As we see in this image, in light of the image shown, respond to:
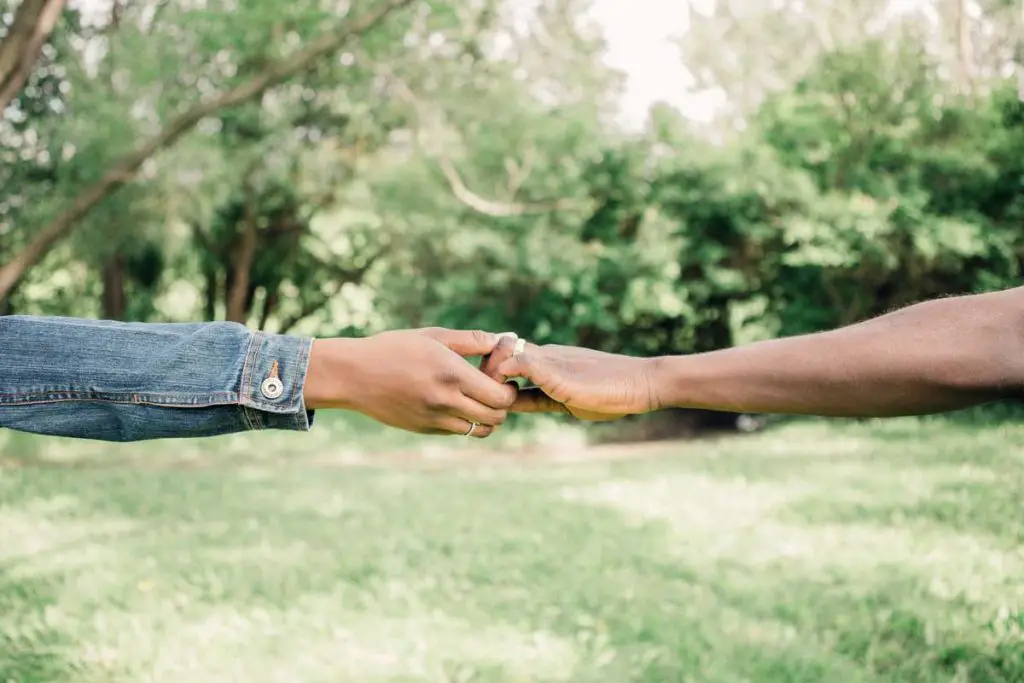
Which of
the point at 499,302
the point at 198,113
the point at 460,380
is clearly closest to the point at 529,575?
the point at 460,380

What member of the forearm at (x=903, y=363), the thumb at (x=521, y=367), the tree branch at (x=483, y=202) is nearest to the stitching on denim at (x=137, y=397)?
the thumb at (x=521, y=367)

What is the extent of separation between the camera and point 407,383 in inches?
101

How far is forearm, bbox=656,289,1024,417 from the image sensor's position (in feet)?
7.11

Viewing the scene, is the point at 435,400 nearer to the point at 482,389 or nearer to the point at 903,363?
the point at 482,389

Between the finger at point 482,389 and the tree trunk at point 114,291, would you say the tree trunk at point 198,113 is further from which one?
the finger at point 482,389

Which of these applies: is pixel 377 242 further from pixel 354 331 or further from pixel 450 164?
pixel 450 164

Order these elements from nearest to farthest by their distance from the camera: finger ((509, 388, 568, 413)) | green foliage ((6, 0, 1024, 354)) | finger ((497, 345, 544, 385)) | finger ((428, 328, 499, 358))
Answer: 1. finger ((428, 328, 499, 358))
2. finger ((497, 345, 544, 385))
3. finger ((509, 388, 568, 413))
4. green foliage ((6, 0, 1024, 354))

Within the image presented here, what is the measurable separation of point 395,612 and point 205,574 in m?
1.16

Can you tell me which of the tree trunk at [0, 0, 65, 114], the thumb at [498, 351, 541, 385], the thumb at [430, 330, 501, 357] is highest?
the tree trunk at [0, 0, 65, 114]

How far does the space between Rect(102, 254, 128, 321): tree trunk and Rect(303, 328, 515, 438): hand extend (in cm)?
1460

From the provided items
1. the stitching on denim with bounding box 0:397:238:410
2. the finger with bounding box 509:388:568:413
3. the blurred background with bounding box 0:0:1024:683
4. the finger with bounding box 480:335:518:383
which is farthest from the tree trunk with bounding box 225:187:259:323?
the stitching on denim with bounding box 0:397:238:410

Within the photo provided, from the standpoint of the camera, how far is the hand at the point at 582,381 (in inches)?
109

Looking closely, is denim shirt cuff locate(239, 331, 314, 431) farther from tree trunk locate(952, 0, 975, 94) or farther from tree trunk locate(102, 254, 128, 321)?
tree trunk locate(952, 0, 975, 94)

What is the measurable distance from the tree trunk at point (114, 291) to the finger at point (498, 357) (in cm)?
1429
